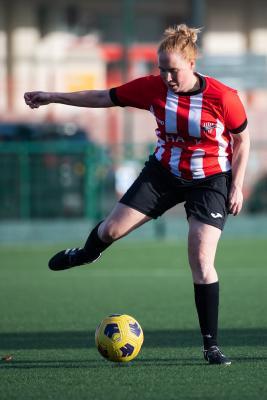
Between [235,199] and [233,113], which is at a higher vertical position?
[233,113]

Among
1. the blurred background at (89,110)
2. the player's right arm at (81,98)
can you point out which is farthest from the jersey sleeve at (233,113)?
the blurred background at (89,110)

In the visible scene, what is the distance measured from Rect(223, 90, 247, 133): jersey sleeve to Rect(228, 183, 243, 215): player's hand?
1.21ft

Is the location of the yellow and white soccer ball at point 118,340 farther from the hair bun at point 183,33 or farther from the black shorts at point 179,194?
the hair bun at point 183,33

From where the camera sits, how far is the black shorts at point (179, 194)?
6863mm

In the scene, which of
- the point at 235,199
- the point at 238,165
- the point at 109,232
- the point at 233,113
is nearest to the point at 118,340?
the point at 109,232

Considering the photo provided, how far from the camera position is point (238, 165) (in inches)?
270

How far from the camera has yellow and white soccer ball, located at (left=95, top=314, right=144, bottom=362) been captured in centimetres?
678

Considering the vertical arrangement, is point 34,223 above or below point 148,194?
below

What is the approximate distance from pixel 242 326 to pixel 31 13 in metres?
28.0

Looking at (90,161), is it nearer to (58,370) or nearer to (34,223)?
(34,223)

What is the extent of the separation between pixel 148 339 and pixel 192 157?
1767 millimetres

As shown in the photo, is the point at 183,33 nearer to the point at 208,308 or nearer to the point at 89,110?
the point at 208,308

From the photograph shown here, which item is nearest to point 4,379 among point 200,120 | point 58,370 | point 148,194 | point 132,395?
point 58,370

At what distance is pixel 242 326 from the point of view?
28.6 feet
